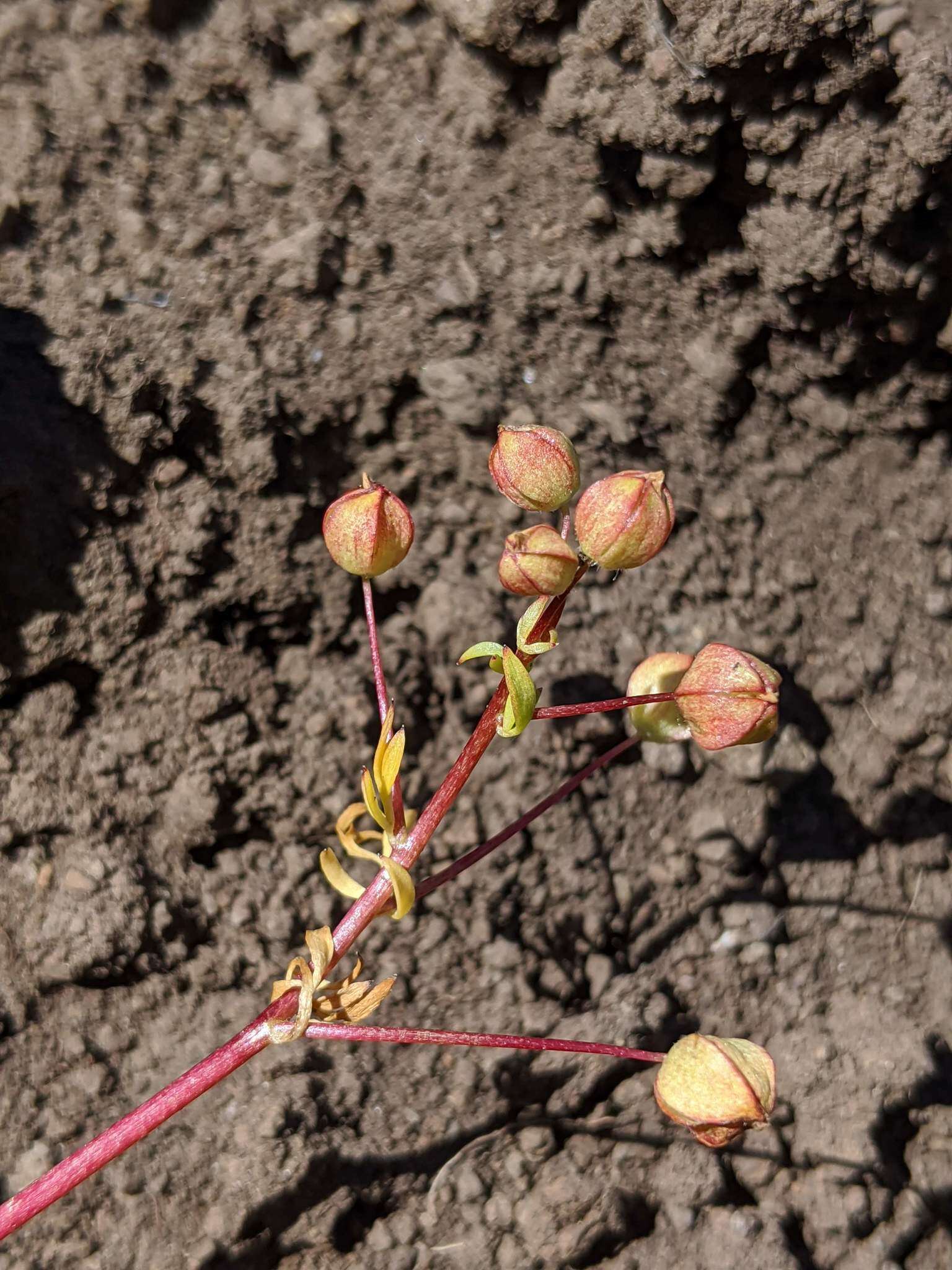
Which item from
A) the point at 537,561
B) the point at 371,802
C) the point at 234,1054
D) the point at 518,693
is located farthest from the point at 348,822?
the point at 537,561

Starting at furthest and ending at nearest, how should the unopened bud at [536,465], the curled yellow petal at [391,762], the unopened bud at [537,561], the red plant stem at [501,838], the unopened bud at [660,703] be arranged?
the unopened bud at [660,703]
the red plant stem at [501,838]
the curled yellow petal at [391,762]
the unopened bud at [536,465]
the unopened bud at [537,561]

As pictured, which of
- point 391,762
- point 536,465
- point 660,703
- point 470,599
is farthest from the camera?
point 470,599

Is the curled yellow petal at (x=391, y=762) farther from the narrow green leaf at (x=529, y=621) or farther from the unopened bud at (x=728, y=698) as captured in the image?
the unopened bud at (x=728, y=698)

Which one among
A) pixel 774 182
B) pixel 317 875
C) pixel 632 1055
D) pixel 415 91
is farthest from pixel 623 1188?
pixel 415 91

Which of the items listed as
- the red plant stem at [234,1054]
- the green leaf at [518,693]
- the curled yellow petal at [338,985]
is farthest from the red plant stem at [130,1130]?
the green leaf at [518,693]

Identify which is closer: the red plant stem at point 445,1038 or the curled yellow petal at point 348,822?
the red plant stem at point 445,1038

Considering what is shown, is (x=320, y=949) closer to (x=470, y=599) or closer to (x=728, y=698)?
(x=728, y=698)
